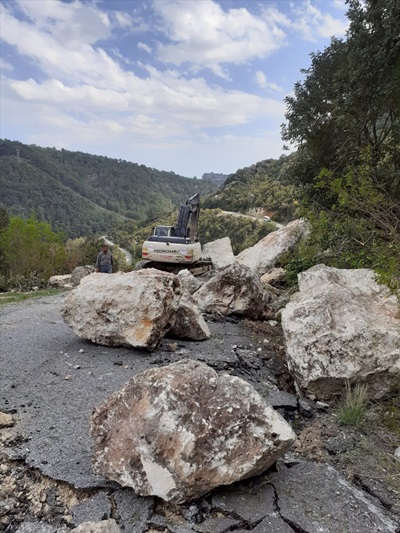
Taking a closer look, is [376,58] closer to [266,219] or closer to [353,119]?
[353,119]

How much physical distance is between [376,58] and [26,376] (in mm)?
8982

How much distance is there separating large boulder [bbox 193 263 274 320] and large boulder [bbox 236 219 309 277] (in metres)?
4.69

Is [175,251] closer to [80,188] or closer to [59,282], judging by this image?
[59,282]

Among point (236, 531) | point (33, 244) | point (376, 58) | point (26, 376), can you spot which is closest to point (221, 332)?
point (26, 376)

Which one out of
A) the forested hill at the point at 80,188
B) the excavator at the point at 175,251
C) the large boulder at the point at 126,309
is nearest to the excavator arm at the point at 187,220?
the excavator at the point at 175,251

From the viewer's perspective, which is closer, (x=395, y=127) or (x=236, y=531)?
(x=236, y=531)

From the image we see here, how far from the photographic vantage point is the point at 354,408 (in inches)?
168

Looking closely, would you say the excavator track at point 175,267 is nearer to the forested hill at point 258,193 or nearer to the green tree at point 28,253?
the green tree at point 28,253

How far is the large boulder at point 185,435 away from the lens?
2.83 metres

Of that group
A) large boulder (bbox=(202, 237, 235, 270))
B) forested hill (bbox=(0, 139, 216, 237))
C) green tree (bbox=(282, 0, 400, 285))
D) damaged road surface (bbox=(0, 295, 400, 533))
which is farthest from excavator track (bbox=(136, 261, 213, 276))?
forested hill (bbox=(0, 139, 216, 237))

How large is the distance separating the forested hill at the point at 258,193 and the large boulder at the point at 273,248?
89.0ft

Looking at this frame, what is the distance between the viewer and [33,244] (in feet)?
63.1

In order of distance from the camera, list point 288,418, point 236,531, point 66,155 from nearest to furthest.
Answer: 1. point 236,531
2. point 288,418
3. point 66,155

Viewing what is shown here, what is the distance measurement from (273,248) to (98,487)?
11.1 m
